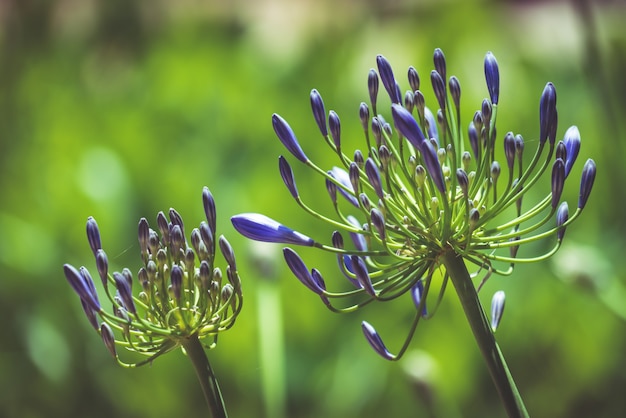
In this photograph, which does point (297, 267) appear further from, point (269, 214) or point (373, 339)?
point (269, 214)

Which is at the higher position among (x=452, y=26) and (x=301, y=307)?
(x=452, y=26)

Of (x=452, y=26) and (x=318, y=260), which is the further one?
(x=452, y=26)

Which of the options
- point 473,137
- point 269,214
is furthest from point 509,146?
point 269,214

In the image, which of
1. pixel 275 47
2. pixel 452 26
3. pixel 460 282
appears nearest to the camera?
pixel 460 282

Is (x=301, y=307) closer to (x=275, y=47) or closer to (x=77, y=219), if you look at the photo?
(x=77, y=219)

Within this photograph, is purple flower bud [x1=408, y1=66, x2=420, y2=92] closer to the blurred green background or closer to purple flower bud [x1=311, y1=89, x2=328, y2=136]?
purple flower bud [x1=311, y1=89, x2=328, y2=136]

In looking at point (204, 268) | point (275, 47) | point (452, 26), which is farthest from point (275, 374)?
point (275, 47)

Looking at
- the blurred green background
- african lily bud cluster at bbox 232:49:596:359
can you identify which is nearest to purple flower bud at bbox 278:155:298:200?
african lily bud cluster at bbox 232:49:596:359

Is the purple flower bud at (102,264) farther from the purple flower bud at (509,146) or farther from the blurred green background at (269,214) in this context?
the blurred green background at (269,214)
